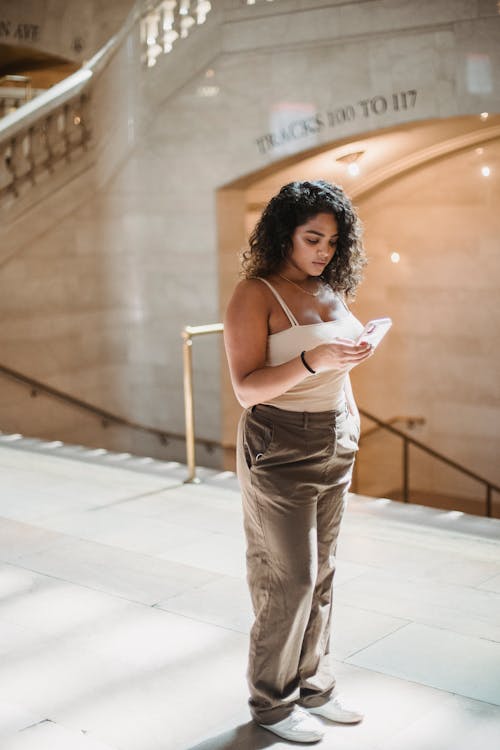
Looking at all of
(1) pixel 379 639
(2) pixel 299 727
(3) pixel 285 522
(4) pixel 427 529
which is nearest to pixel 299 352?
(3) pixel 285 522

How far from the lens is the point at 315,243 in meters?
3.16

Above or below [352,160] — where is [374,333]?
below

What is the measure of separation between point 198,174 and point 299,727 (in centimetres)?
828

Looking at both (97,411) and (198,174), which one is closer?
(198,174)

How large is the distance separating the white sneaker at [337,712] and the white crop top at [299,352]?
102cm

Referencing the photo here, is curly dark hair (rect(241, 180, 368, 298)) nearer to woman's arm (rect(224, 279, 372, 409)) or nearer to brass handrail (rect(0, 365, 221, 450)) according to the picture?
woman's arm (rect(224, 279, 372, 409))

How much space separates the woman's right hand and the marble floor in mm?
1236

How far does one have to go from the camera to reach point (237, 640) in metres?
4.08

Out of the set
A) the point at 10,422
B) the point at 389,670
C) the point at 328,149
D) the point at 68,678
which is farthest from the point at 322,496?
the point at 10,422

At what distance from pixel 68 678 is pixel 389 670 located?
1214 mm

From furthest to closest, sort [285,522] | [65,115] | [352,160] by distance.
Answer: [65,115] → [352,160] → [285,522]

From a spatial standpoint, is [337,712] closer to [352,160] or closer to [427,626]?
[427,626]

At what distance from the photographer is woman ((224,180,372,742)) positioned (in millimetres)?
3117

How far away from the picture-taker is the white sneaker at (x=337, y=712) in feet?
10.9
